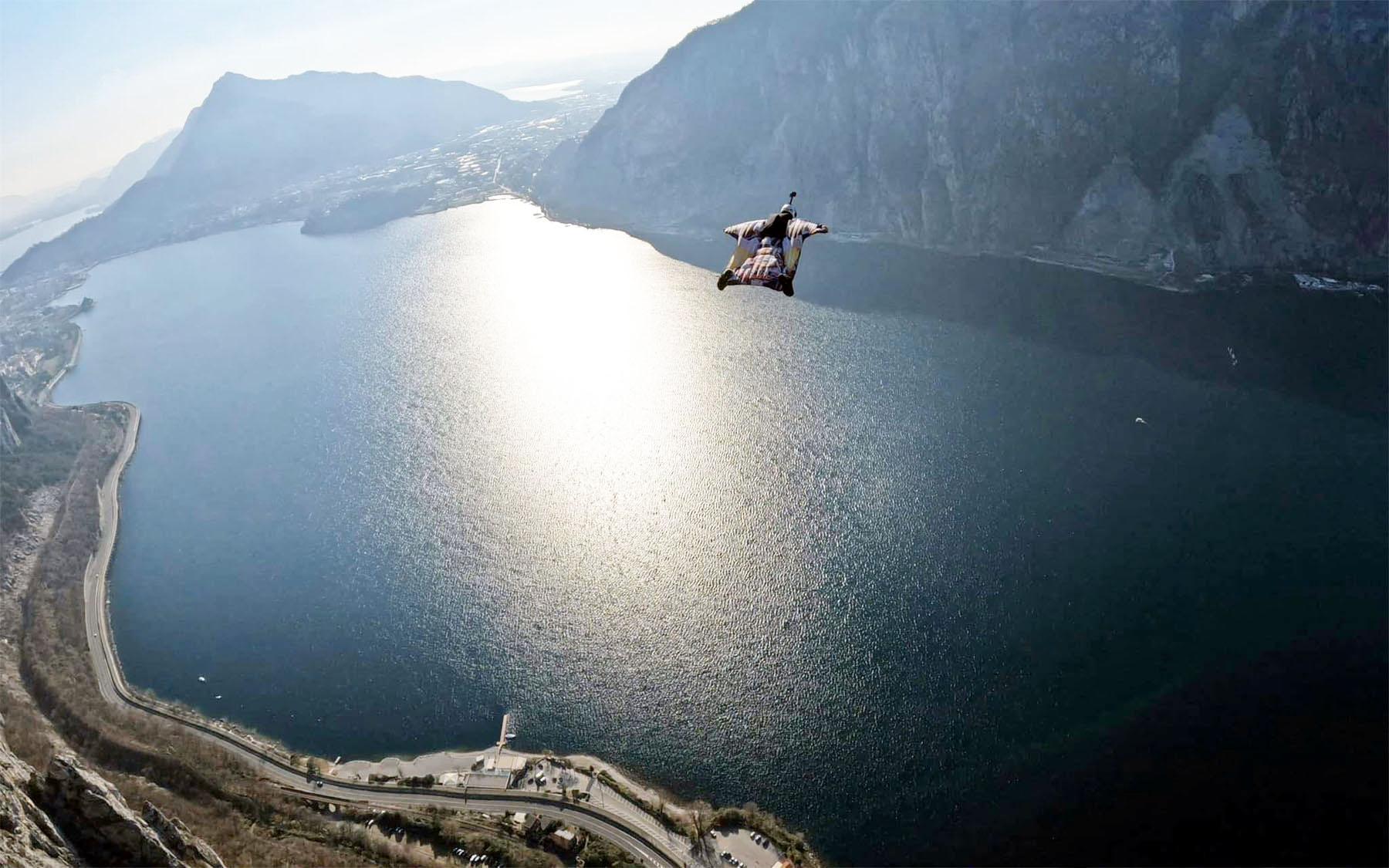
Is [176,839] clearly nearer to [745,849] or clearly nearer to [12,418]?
[745,849]

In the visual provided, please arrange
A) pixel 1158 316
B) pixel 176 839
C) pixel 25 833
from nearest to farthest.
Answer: pixel 25 833
pixel 176 839
pixel 1158 316

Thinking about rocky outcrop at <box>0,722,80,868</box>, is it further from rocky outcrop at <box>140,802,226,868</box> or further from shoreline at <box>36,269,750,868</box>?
shoreline at <box>36,269,750,868</box>

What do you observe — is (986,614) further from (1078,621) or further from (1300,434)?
(1300,434)

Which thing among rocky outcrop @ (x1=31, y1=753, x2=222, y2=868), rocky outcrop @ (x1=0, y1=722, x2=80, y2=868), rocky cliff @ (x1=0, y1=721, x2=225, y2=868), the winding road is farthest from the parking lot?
rocky outcrop @ (x1=0, y1=722, x2=80, y2=868)

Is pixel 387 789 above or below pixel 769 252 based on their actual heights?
below

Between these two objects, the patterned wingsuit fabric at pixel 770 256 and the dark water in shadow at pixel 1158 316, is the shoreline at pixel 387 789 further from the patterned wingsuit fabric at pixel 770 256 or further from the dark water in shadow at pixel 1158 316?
the dark water in shadow at pixel 1158 316

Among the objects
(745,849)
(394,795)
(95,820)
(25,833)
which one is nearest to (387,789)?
(394,795)
